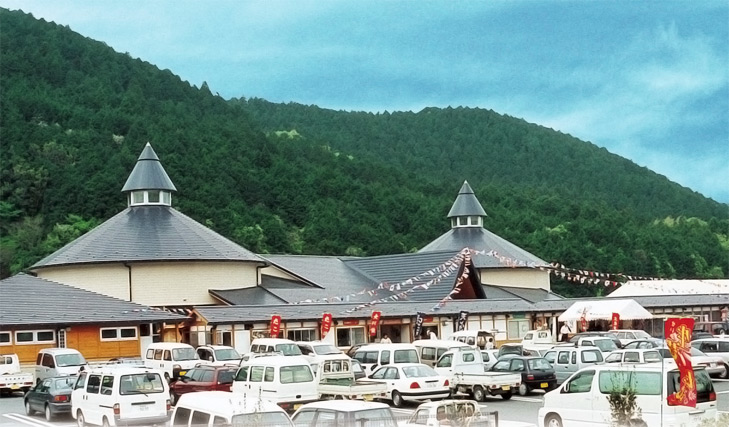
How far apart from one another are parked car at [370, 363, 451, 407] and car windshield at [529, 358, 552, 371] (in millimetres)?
3290

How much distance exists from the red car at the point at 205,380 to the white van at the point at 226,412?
923 centimetres

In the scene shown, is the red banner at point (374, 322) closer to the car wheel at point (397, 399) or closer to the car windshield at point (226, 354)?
the car windshield at point (226, 354)

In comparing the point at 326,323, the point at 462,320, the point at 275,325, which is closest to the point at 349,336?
the point at 326,323

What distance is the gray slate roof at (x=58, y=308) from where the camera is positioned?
109ft

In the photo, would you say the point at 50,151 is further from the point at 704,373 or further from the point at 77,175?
the point at 704,373

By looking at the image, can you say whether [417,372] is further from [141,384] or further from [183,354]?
[183,354]

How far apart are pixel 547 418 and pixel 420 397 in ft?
20.6

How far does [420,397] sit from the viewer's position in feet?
79.8

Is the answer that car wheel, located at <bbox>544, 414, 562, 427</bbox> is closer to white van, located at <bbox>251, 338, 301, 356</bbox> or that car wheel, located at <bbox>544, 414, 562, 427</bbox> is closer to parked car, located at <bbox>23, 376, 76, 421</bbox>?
parked car, located at <bbox>23, 376, 76, 421</bbox>

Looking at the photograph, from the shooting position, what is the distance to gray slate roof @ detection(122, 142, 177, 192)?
4947 cm

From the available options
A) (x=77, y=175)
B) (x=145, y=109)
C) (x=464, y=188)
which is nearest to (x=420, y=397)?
(x=464, y=188)

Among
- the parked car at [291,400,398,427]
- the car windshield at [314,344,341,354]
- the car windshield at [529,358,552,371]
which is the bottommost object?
the car windshield at [529,358,552,371]

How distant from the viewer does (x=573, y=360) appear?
1120 inches

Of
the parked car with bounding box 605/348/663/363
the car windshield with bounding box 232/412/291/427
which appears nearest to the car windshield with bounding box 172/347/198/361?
the parked car with bounding box 605/348/663/363
